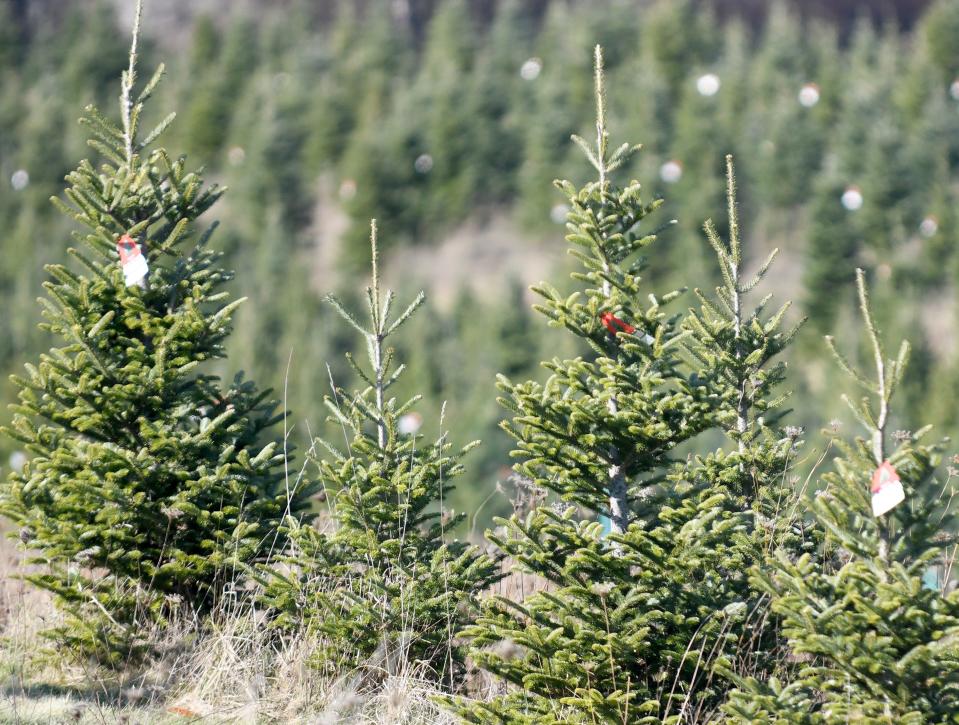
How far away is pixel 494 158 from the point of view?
60.3 meters

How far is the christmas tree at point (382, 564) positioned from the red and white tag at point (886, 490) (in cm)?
222

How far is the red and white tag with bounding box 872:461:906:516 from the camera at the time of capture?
5301 millimetres

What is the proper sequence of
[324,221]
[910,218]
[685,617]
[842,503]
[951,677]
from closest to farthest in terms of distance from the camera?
[951,677], [842,503], [685,617], [910,218], [324,221]

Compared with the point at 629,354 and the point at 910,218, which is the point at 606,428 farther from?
the point at 910,218

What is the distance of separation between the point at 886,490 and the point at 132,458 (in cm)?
402

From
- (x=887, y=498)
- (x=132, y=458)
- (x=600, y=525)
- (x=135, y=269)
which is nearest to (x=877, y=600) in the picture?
(x=887, y=498)

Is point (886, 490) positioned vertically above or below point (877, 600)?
above

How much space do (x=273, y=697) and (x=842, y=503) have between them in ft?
9.87

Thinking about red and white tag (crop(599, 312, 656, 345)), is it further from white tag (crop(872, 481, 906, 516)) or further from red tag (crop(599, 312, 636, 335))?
white tag (crop(872, 481, 906, 516))

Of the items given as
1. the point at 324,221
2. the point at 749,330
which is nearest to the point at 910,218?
the point at 324,221

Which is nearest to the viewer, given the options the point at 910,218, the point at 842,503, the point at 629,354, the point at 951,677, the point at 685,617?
the point at 951,677

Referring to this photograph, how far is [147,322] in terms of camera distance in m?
7.44

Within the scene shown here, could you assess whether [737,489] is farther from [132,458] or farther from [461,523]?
[132,458]

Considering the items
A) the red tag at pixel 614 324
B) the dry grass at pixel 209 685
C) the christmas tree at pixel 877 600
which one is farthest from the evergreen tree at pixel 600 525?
the christmas tree at pixel 877 600
